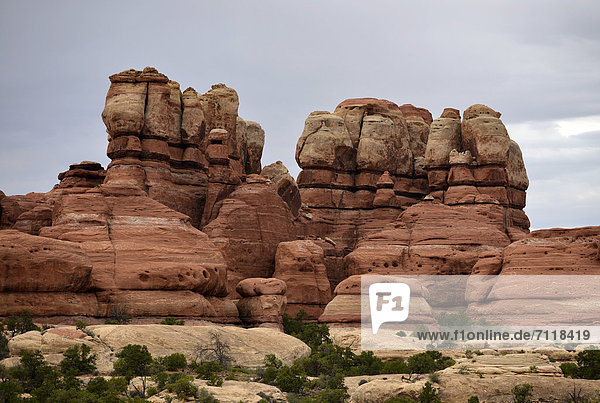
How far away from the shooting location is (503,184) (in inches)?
3844


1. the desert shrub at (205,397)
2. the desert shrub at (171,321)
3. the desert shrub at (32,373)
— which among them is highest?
the desert shrub at (171,321)

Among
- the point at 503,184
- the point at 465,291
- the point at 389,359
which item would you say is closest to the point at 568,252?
the point at 465,291

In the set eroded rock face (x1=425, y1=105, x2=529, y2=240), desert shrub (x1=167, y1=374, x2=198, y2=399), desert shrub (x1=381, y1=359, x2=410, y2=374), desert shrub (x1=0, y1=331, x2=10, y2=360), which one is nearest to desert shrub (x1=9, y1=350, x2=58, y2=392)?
desert shrub (x1=0, y1=331, x2=10, y2=360)

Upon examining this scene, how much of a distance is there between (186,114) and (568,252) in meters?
32.7

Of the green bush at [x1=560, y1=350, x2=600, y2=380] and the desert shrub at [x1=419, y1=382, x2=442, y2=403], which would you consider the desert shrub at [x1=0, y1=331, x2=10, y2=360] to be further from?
the green bush at [x1=560, y1=350, x2=600, y2=380]

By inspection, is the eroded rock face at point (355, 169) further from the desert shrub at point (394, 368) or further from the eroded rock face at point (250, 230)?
the desert shrub at point (394, 368)

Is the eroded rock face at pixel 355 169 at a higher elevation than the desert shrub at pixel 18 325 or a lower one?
higher

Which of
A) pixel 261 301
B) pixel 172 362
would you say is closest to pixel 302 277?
pixel 261 301

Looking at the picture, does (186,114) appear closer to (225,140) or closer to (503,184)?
(225,140)

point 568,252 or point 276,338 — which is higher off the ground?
point 568,252

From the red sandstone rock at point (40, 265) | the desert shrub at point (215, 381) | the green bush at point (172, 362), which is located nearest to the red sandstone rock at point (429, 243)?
the red sandstone rock at point (40, 265)
